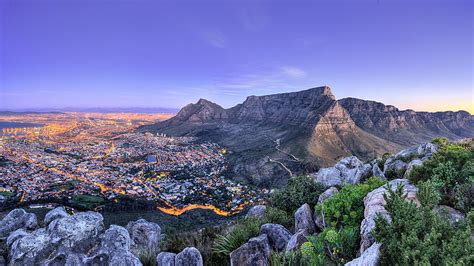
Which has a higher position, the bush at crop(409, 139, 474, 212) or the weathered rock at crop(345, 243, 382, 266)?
the bush at crop(409, 139, 474, 212)

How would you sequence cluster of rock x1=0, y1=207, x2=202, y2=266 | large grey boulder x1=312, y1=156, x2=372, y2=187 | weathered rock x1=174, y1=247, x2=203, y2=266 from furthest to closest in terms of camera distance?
large grey boulder x1=312, y1=156, x2=372, y2=187, weathered rock x1=174, y1=247, x2=203, y2=266, cluster of rock x1=0, y1=207, x2=202, y2=266

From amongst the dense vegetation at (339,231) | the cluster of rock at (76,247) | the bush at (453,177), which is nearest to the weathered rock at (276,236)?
the dense vegetation at (339,231)

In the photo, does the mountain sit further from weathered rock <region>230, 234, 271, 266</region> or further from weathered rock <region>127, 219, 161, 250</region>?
weathered rock <region>230, 234, 271, 266</region>

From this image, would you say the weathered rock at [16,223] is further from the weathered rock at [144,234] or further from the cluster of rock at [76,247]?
the weathered rock at [144,234]

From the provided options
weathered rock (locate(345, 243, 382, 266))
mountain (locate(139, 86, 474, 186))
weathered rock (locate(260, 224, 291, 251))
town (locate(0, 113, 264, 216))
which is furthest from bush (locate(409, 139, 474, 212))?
town (locate(0, 113, 264, 216))

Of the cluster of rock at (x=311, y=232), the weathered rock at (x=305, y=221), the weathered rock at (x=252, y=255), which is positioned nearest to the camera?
the cluster of rock at (x=311, y=232)

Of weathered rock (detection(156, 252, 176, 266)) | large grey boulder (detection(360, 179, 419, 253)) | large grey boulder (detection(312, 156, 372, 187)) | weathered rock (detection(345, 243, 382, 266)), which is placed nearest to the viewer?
weathered rock (detection(345, 243, 382, 266))

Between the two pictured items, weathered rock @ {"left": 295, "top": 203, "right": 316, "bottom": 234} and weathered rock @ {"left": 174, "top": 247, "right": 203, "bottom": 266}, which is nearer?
weathered rock @ {"left": 174, "top": 247, "right": 203, "bottom": 266}
